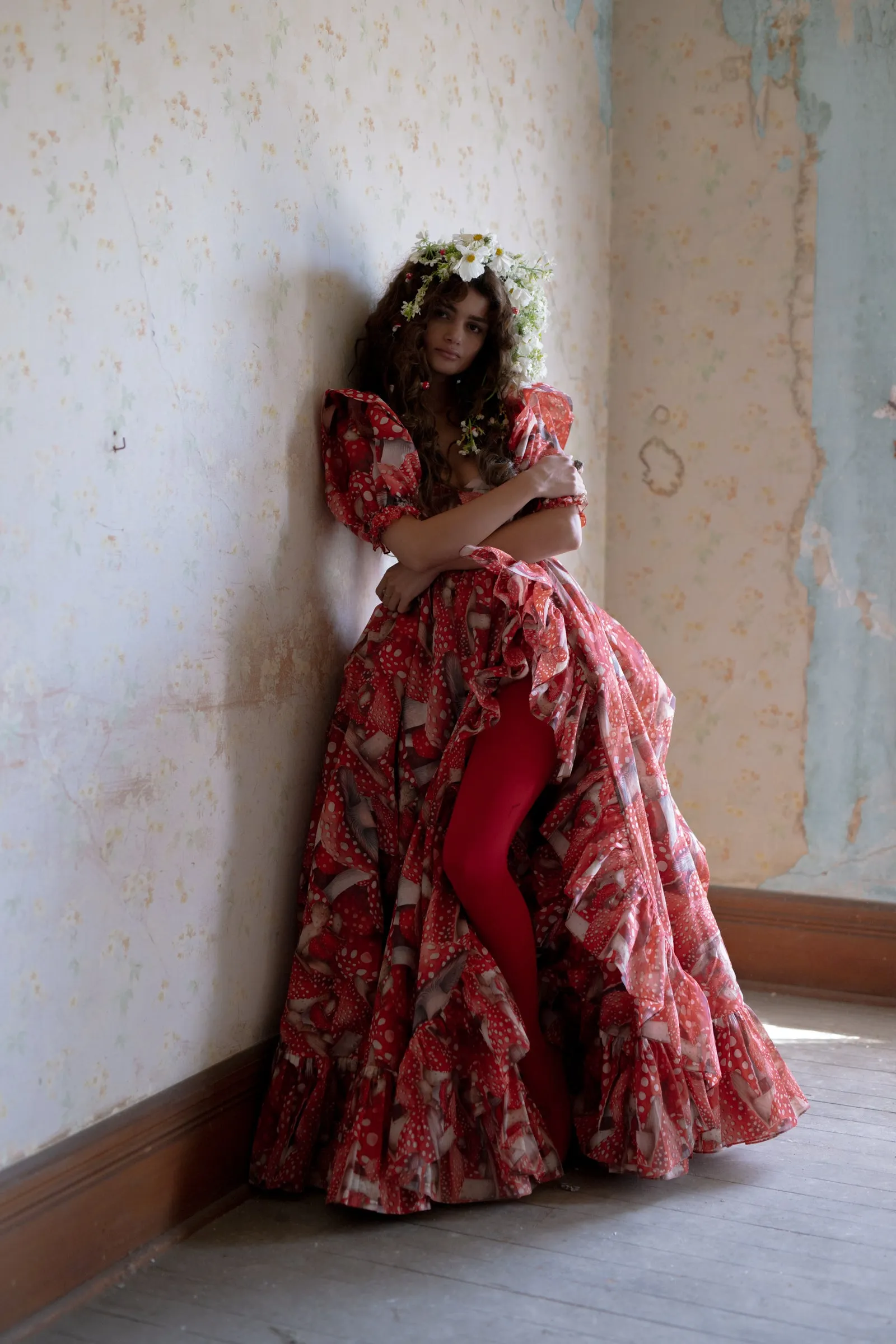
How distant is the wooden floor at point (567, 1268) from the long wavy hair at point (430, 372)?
3.90 ft

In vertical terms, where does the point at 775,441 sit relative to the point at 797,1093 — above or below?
above

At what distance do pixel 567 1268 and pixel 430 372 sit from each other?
1.46 meters

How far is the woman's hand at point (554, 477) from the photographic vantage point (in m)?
2.25

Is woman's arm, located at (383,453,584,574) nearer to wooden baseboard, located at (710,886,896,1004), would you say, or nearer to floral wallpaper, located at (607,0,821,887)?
floral wallpaper, located at (607,0,821,887)

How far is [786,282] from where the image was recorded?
3.23 metres

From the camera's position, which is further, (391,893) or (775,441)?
(775,441)

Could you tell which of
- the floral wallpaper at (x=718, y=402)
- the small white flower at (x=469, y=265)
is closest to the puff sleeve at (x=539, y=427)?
the small white flower at (x=469, y=265)

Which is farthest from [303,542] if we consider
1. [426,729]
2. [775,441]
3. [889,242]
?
[889,242]

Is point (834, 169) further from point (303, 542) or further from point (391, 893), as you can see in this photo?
point (391, 893)

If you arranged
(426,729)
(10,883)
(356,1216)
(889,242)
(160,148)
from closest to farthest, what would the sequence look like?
1. (10,883)
2. (160,148)
3. (356,1216)
4. (426,729)
5. (889,242)

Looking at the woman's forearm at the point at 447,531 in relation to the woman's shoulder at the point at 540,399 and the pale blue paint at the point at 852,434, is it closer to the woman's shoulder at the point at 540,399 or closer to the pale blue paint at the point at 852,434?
the woman's shoulder at the point at 540,399

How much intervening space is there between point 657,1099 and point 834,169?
7.44 ft

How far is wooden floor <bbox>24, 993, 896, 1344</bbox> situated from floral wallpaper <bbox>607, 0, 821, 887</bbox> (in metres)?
1.26

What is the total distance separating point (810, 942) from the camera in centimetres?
323
